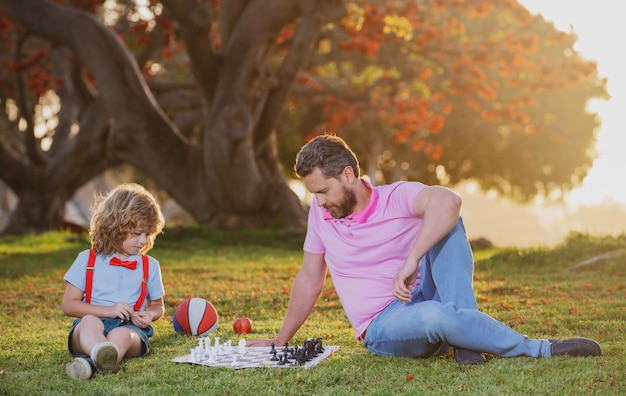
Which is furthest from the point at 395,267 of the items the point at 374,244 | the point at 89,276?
the point at 89,276

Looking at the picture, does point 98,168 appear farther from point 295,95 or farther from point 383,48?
point 383,48

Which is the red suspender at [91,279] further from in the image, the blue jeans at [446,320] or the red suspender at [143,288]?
the blue jeans at [446,320]

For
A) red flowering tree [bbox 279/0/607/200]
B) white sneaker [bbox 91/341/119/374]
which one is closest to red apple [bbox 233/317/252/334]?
white sneaker [bbox 91/341/119/374]

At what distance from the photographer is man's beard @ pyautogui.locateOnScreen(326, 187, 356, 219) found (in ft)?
17.9

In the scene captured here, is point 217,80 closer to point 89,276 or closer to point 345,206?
point 89,276

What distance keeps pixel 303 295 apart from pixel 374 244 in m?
0.66

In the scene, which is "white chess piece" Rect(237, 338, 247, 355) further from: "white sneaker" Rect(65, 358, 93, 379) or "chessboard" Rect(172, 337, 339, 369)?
"white sneaker" Rect(65, 358, 93, 379)

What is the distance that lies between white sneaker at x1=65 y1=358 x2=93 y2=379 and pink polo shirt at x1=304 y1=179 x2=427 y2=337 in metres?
1.61

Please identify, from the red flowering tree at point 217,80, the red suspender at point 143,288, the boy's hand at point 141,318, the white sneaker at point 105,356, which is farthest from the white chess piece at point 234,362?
the red flowering tree at point 217,80

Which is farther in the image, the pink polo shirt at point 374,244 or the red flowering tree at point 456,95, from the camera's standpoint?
the red flowering tree at point 456,95

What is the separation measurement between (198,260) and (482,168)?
24755 millimetres

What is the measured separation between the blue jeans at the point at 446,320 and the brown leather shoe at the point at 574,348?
5 centimetres

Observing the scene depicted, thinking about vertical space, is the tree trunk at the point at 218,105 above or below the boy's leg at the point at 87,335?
above

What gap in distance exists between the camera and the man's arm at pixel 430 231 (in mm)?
5074
